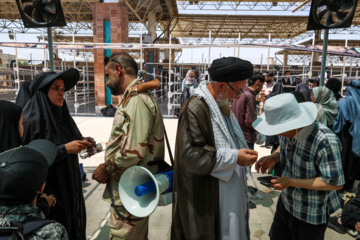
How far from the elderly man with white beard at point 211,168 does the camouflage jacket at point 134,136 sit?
31 centimetres

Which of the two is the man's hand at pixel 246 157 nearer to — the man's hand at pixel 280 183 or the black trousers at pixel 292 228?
the man's hand at pixel 280 183

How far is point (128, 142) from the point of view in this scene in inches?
68.1

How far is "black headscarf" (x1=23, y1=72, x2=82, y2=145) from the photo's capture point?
6.39 ft

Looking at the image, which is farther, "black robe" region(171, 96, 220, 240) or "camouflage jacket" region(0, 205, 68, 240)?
"black robe" region(171, 96, 220, 240)

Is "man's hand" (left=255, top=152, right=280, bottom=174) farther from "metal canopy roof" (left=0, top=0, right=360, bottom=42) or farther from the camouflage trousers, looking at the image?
"metal canopy roof" (left=0, top=0, right=360, bottom=42)

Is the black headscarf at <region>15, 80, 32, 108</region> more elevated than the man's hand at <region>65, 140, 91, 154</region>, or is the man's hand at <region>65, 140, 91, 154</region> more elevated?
the black headscarf at <region>15, 80, 32, 108</region>

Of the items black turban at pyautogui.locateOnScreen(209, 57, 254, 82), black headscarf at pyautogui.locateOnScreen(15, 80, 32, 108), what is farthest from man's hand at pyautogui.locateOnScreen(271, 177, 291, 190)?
black headscarf at pyautogui.locateOnScreen(15, 80, 32, 108)

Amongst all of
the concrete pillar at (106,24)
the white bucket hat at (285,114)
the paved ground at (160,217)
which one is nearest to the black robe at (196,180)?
the white bucket hat at (285,114)

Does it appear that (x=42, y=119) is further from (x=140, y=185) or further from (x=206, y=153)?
(x=206, y=153)

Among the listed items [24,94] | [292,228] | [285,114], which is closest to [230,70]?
[285,114]

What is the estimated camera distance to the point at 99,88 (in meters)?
10.1

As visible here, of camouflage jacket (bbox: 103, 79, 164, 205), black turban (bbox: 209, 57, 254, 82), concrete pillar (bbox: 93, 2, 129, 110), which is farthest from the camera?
concrete pillar (bbox: 93, 2, 129, 110)

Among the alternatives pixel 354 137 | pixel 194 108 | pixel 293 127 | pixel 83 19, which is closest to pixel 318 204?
pixel 293 127

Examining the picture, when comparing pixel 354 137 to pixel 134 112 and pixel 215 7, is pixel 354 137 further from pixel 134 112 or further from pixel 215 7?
pixel 215 7
